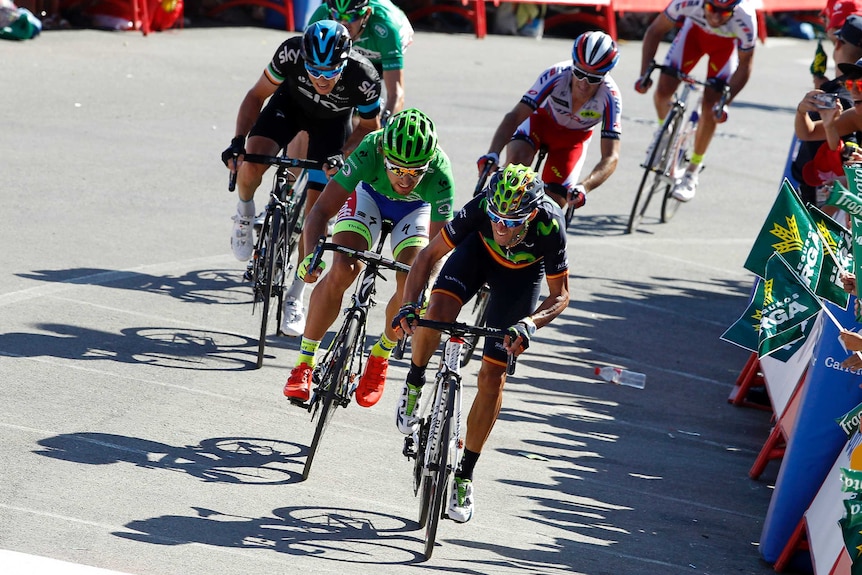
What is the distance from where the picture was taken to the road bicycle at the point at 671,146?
13711 millimetres

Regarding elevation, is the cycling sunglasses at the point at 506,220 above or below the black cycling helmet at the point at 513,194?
below

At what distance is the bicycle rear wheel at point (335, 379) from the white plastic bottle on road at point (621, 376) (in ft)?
10.1

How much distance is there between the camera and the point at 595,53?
388 inches

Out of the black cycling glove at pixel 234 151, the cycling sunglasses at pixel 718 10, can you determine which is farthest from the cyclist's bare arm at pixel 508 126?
the cycling sunglasses at pixel 718 10

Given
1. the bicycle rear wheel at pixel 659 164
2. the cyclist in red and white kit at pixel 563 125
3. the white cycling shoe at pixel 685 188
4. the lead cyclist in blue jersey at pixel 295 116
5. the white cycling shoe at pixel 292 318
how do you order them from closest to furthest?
the lead cyclist in blue jersey at pixel 295 116 → the white cycling shoe at pixel 292 318 → the cyclist in red and white kit at pixel 563 125 → the bicycle rear wheel at pixel 659 164 → the white cycling shoe at pixel 685 188

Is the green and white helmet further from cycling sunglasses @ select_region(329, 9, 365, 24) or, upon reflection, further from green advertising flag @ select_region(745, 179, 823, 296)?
cycling sunglasses @ select_region(329, 9, 365, 24)

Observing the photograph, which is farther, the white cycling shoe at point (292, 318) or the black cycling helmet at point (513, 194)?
the white cycling shoe at point (292, 318)

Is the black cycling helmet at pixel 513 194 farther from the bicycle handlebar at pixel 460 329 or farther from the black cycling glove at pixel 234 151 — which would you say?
the black cycling glove at pixel 234 151

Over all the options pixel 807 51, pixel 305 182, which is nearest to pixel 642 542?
pixel 305 182

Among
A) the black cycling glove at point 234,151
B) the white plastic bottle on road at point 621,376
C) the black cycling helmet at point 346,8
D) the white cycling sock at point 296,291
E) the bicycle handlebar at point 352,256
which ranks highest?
the black cycling helmet at point 346,8

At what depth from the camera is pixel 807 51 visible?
30.4 metres

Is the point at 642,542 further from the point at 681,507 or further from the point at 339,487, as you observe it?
the point at 339,487

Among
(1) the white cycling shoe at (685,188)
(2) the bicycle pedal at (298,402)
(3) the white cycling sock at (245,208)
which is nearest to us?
(2) the bicycle pedal at (298,402)

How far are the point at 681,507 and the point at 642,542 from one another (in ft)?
2.45
